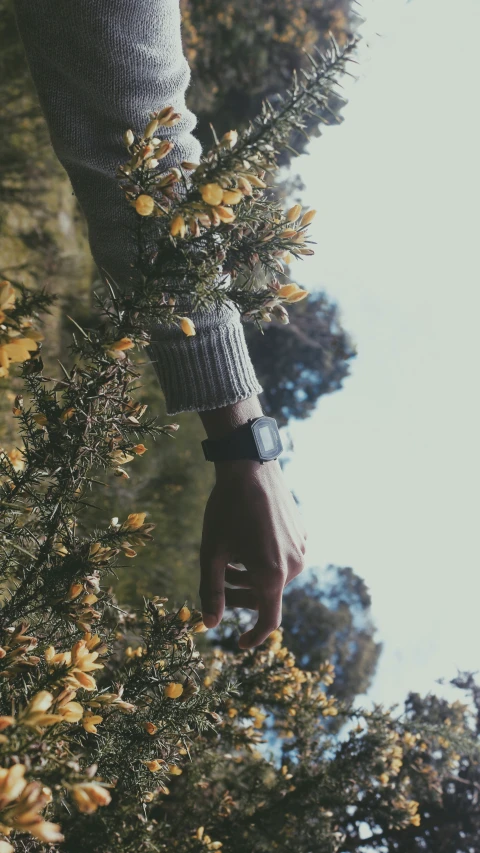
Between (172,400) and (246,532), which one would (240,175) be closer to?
(172,400)

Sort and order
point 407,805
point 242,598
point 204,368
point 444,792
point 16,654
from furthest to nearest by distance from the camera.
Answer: point 444,792
point 407,805
point 242,598
point 204,368
point 16,654

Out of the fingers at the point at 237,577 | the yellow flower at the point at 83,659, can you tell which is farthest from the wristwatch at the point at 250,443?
the yellow flower at the point at 83,659

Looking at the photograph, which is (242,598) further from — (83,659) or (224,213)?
(224,213)

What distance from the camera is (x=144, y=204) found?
95 centimetres

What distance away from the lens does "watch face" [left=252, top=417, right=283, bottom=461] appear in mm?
1449

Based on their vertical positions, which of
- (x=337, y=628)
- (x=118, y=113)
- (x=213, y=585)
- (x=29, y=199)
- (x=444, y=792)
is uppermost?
(x=29, y=199)

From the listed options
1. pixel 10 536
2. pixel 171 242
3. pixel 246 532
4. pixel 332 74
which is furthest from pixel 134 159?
pixel 246 532

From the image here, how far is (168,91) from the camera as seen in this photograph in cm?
132

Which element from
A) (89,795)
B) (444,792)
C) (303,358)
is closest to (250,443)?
(89,795)

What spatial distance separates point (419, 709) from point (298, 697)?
2.05 meters

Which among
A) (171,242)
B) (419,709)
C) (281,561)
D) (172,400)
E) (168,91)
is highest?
(168,91)

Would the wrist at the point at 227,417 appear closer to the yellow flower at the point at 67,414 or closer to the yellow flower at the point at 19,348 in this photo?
the yellow flower at the point at 67,414

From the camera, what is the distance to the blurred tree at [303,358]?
11031 millimetres

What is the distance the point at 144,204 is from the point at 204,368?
50 cm
